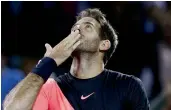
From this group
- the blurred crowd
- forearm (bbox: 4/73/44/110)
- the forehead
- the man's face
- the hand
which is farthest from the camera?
the blurred crowd

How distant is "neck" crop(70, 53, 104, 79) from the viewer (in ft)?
10.7

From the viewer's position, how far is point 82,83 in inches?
127

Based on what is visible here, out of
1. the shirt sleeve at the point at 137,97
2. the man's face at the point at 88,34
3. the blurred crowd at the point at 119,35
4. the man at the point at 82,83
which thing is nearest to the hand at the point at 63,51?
the man at the point at 82,83

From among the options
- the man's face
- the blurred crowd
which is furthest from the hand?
the blurred crowd

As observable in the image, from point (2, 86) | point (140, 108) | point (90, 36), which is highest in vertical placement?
point (90, 36)

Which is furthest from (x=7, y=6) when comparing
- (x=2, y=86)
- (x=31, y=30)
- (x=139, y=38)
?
(x=139, y=38)

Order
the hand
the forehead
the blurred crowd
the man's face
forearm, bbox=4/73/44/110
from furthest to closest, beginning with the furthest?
the blurred crowd < the forehead < the man's face < the hand < forearm, bbox=4/73/44/110

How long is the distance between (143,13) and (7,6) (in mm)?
1816

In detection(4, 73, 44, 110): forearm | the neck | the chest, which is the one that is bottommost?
the chest

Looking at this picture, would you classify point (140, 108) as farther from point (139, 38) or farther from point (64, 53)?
point (139, 38)

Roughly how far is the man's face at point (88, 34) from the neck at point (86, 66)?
0.07m

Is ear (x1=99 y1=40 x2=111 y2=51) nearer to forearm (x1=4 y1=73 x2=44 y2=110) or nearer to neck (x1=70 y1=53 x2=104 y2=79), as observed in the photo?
neck (x1=70 y1=53 x2=104 y2=79)

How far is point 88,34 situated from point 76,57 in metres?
0.21

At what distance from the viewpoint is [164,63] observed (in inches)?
198
